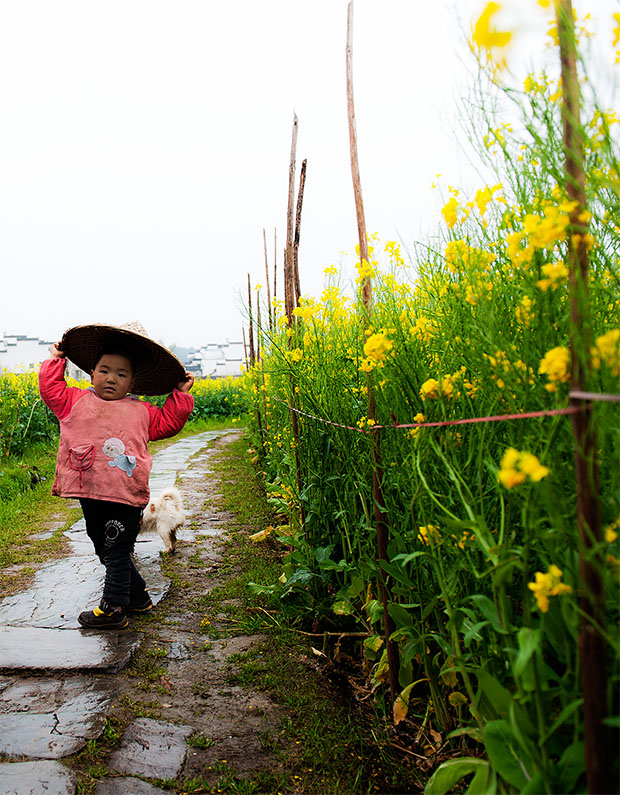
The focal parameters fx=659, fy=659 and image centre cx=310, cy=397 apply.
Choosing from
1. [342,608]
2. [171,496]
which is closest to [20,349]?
[171,496]

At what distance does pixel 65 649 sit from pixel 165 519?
1551 mm

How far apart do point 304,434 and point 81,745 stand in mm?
1851

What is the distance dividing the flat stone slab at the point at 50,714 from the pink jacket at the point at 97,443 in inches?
37.2

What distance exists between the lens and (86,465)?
3.33 meters

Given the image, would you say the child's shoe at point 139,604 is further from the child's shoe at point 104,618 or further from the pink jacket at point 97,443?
the pink jacket at point 97,443

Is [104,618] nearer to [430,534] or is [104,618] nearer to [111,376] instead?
[111,376]

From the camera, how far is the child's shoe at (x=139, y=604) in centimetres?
354

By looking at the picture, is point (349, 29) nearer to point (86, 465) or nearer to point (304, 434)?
point (304, 434)

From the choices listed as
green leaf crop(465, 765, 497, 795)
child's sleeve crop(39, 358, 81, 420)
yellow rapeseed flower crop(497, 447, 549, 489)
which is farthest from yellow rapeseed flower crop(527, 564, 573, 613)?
child's sleeve crop(39, 358, 81, 420)

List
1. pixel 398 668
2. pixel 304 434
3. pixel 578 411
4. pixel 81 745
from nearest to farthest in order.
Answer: pixel 578 411 < pixel 81 745 < pixel 398 668 < pixel 304 434

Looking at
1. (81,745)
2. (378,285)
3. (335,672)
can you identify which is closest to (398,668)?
(335,672)

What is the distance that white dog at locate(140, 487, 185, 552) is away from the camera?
450cm

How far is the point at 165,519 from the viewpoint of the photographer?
449cm

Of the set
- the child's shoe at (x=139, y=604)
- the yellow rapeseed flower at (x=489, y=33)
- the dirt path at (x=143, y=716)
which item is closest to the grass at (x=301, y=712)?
the dirt path at (x=143, y=716)
